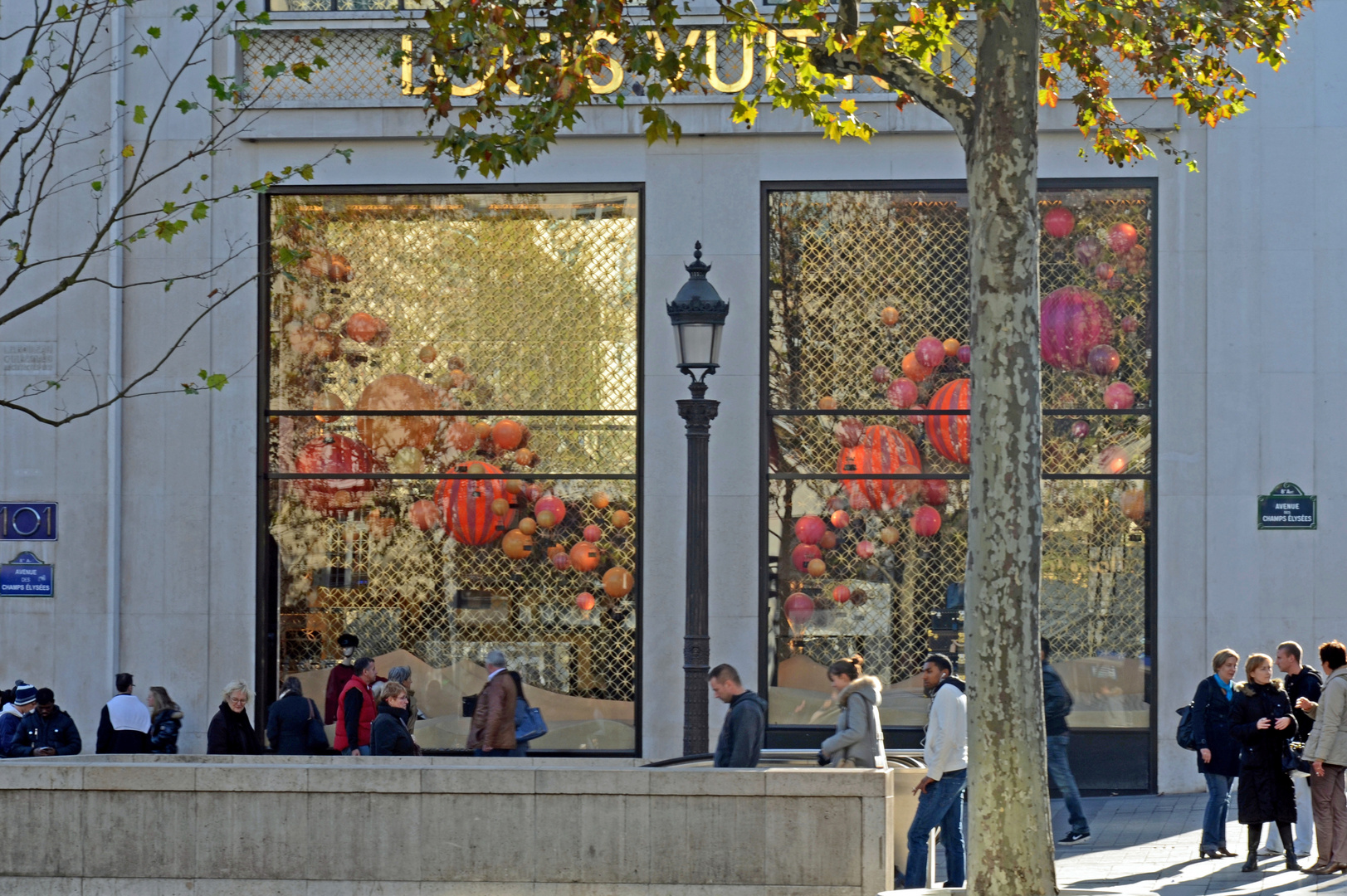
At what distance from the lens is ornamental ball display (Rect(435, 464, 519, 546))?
15078 mm

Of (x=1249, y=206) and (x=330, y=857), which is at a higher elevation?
(x=1249, y=206)

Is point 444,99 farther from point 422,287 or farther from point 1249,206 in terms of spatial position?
point 1249,206

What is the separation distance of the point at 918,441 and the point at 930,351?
2.90 feet

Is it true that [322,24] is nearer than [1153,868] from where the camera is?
No

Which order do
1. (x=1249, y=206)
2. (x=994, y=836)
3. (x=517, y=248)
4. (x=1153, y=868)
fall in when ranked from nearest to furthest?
(x=994, y=836) → (x=1153, y=868) → (x=1249, y=206) → (x=517, y=248)

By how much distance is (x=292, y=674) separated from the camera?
49.6ft

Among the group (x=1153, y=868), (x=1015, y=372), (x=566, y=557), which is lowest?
(x=1153, y=868)

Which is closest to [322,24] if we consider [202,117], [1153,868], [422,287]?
[202,117]

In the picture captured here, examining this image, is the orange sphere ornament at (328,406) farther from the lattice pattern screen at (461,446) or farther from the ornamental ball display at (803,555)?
the ornamental ball display at (803,555)

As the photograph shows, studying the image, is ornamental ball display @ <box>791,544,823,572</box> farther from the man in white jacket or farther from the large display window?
the man in white jacket

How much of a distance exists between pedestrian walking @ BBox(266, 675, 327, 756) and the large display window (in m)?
4.31

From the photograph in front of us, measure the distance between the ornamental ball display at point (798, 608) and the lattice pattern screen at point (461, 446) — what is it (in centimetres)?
150

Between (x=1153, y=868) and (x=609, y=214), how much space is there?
7.91 meters

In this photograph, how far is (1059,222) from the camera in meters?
14.8
